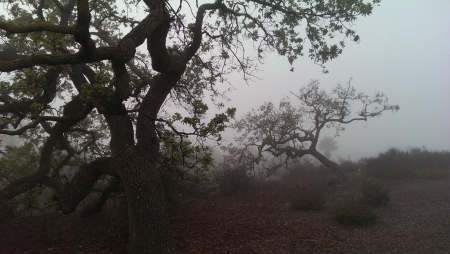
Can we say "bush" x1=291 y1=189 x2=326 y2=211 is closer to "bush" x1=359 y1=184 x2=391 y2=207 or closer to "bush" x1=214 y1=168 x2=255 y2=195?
"bush" x1=359 y1=184 x2=391 y2=207

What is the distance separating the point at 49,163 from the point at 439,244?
9.29 m

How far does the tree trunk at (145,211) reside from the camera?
185 inches

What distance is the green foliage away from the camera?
40.0 feet

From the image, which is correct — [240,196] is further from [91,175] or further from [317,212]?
[91,175]

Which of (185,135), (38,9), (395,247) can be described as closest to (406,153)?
(395,247)

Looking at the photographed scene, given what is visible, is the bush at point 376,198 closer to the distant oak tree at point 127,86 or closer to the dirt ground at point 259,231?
the dirt ground at point 259,231

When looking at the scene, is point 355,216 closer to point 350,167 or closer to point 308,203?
point 308,203

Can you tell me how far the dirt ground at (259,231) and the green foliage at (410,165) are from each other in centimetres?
312

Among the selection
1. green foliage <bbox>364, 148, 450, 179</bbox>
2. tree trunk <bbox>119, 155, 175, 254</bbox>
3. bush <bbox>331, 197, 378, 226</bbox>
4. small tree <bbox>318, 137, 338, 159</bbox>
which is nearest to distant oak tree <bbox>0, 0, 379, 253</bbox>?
tree trunk <bbox>119, 155, 175, 254</bbox>

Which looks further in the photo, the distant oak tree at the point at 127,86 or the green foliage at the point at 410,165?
the green foliage at the point at 410,165

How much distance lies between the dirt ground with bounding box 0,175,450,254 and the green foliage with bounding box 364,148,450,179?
312 cm

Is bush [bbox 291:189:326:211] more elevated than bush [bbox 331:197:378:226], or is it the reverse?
bush [bbox 291:189:326:211]

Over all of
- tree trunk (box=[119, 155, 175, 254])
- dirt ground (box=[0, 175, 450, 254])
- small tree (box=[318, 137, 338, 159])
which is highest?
small tree (box=[318, 137, 338, 159])

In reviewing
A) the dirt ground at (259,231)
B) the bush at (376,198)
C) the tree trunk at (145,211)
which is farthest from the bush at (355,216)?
the tree trunk at (145,211)
